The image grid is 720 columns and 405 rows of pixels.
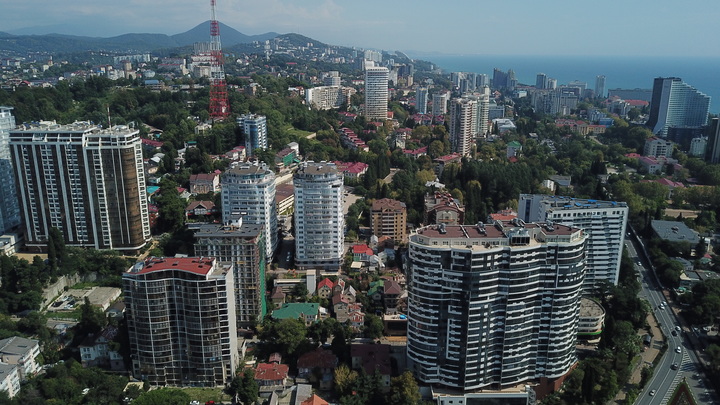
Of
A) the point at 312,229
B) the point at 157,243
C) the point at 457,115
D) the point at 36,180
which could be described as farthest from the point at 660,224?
the point at 36,180

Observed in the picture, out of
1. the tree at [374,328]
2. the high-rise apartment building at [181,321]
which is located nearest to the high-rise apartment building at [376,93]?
the tree at [374,328]

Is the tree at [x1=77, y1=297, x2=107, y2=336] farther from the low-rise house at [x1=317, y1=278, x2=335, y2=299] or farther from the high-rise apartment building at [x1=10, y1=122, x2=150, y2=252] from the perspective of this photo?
the low-rise house at [x1=317, y1=278, x2=335, y2=299]

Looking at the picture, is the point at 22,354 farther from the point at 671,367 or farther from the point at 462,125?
the point at 462,125

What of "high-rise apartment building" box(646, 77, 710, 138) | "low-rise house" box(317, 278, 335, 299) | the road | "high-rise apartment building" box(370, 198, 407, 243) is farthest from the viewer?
"high-rise apartment building" box(646, 77, 710, 138)

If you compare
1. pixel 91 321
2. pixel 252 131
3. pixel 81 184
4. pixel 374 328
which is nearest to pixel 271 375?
pixel 374 328

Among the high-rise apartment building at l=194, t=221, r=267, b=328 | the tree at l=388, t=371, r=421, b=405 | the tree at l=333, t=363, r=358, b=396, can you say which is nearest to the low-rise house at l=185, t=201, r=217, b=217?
the high-rise apartment building at l=194, t=221, r=267, b=328

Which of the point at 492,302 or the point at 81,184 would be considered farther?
the point at 81,184
